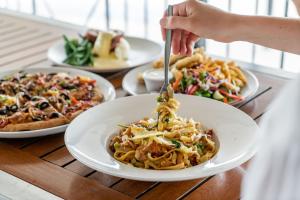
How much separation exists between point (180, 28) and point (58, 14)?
3580 millimetres

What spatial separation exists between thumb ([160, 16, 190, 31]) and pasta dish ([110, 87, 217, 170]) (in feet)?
0.62

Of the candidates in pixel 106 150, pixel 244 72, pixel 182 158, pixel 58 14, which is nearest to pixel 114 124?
pixel 106 150

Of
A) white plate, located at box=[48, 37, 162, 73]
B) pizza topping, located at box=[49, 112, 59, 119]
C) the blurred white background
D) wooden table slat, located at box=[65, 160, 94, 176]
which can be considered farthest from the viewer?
the blurred white background

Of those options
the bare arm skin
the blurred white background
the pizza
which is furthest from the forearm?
the blurred white background

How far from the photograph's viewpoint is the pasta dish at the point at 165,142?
57.6 inches

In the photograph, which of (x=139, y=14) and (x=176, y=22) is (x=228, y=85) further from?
(x=139, y=14)

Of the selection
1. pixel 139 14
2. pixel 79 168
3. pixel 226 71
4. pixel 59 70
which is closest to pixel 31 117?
pixel 79 168

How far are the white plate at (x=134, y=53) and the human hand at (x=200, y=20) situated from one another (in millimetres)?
441

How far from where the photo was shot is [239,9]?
4648mm

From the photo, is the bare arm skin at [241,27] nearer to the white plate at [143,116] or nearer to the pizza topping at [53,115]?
the white plate at [143,116]

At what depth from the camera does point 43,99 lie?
185 cm

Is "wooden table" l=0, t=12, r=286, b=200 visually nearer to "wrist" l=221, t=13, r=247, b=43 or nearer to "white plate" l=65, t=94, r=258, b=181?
"white plate" l=65, t=94, r=258, b=181

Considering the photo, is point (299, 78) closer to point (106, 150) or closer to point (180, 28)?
point (106, 150)

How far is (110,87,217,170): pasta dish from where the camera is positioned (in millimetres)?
1464
